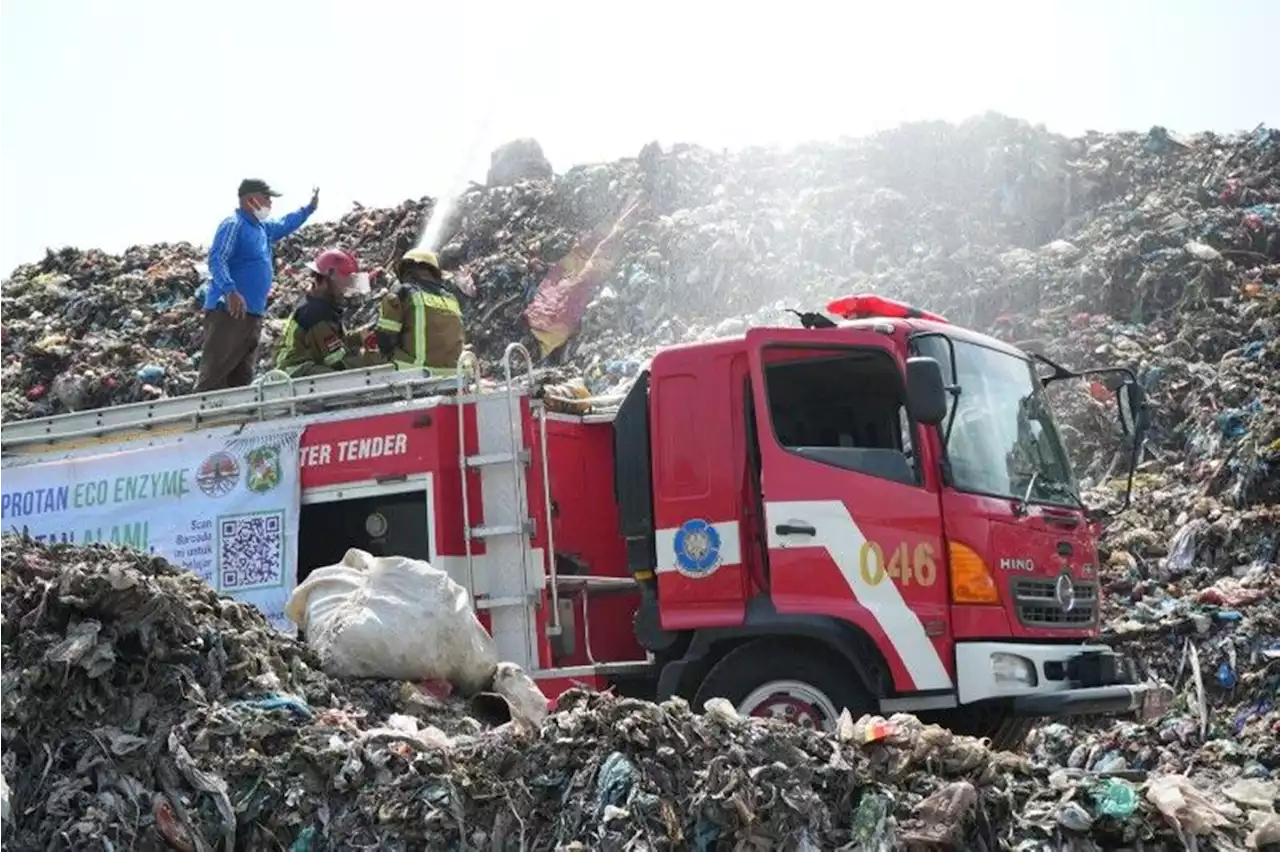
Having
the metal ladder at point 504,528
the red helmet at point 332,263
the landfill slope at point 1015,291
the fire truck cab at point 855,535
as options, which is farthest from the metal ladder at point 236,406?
the landfill slope at point 1015,291

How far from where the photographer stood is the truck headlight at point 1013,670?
7.69 metres

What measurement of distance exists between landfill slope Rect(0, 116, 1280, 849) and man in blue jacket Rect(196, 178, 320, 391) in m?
4.71

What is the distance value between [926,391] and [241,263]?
481cm

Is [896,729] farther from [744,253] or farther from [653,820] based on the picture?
[744,253]

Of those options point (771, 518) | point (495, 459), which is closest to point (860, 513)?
point (771, 518)

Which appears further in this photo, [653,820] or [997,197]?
[997,197]

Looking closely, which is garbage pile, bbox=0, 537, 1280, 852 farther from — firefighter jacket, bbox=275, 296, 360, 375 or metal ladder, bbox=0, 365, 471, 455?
firefighter jacket, bbox=275, 296, 360, 375

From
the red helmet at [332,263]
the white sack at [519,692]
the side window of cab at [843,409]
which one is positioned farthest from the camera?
the red helmet at [332,263]

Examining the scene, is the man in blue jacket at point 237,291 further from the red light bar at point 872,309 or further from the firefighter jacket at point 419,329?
the red light bar at point 872,309

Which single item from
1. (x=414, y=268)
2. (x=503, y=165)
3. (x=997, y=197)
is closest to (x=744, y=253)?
(x=997, y=197)

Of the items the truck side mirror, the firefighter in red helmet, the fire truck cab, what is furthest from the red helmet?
the truck side mirror

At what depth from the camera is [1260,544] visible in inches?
471

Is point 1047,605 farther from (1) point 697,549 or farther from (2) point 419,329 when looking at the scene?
(2) point 419,329

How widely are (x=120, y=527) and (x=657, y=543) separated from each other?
9.93 ft
